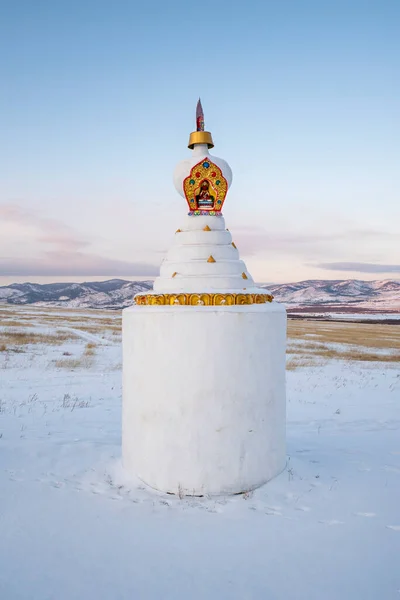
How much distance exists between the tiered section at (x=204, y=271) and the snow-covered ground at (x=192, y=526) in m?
2.49

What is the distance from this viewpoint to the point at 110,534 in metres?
4.75

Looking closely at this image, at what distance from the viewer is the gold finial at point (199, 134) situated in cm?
631

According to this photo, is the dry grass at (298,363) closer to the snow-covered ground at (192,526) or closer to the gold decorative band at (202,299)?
the snow-covered ground at (192,526)

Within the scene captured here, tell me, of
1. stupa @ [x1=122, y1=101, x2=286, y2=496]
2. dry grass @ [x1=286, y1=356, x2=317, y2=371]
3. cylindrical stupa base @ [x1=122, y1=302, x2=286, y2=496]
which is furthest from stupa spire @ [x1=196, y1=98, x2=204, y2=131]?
dry grass @ [x1=286, y1=356, x2=317, y2=371]

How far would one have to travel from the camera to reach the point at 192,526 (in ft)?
16.1

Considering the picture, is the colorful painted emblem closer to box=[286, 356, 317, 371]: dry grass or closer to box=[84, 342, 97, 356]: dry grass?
box=[286, 356, 317, 371]: dry grass

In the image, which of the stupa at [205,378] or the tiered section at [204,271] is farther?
the tiered section at [204,271]

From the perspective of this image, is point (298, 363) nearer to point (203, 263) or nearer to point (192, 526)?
point (203, 263)

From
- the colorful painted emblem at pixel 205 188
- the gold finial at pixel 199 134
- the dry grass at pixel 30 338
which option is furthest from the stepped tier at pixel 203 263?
the dry grass at pixel 30 338

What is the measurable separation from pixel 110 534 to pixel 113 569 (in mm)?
570

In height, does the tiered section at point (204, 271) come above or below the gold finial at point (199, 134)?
below

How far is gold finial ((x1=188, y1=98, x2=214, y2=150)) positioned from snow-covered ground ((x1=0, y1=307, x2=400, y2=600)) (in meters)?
4.77

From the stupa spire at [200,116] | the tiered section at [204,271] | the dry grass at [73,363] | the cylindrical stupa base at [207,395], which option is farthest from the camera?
the dry grass at [73,363]

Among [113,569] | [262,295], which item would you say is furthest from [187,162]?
[113,569]
